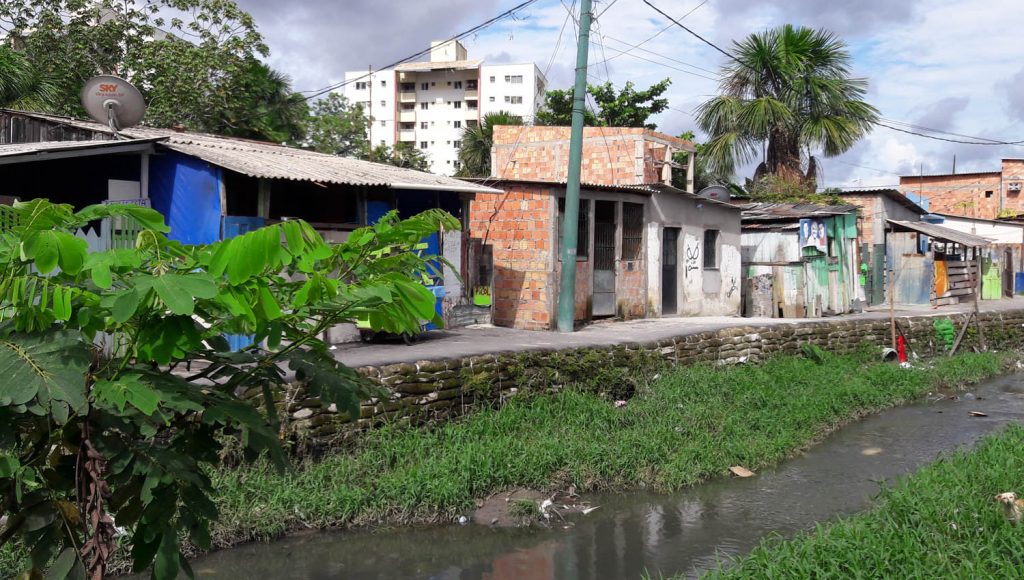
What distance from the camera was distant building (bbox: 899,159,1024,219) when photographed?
3659 cm

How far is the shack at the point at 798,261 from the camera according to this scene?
60.7 ft

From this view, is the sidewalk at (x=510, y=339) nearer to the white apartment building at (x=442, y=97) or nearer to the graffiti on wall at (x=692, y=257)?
the graffiti on wall at (x=692, y=257)

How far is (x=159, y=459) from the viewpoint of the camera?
2.45 metres

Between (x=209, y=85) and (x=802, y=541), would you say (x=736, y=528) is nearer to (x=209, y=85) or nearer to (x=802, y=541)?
(x=802, y=541)

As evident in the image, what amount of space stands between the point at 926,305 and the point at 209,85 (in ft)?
64.7

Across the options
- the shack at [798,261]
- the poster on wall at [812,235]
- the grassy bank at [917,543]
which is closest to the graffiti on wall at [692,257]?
the shack at [798,261]

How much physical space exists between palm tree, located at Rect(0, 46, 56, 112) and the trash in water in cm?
1442

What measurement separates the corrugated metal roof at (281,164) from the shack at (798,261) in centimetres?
800

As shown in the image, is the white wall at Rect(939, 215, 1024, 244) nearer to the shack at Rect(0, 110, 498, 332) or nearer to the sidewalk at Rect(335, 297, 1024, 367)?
the sidewalk at Rect(335, 297, 1024, 367)

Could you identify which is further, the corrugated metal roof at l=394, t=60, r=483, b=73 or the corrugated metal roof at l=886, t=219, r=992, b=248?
the corrugated metal roof at l=394, t=60, r=483, b=73

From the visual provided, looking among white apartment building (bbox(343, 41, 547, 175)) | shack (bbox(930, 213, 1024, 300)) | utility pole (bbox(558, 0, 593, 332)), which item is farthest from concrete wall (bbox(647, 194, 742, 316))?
white apartment building (bbox(343, 41, 547, 175))

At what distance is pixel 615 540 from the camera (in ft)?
22.9

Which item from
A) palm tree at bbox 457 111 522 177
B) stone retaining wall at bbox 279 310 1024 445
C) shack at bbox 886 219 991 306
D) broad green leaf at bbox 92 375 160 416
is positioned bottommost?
stone retaining wall at bbox 279 310 1024 445

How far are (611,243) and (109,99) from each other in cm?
880
